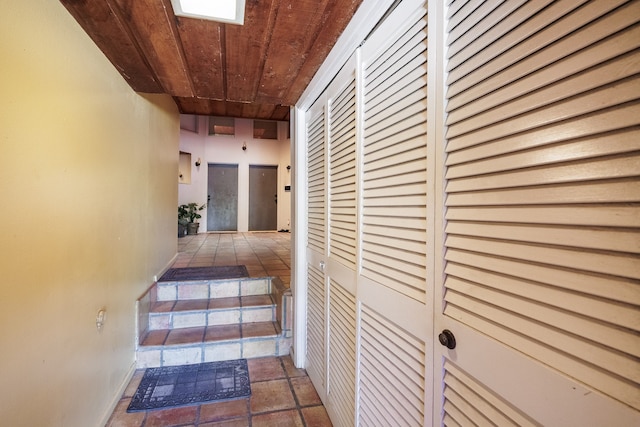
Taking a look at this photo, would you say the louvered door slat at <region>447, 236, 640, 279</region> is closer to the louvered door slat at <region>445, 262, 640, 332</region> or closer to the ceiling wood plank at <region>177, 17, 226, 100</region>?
the louvered door slat at <region>445, 262, 640, 332</region>

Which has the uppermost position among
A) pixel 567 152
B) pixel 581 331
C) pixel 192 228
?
pixel 567 152

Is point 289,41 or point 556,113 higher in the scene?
point 289,41

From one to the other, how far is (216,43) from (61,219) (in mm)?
918

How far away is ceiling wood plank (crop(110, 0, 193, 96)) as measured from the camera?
3.46 ft

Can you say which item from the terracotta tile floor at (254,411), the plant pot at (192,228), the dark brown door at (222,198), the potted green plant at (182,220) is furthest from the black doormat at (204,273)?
the dark brown door at (222,198)

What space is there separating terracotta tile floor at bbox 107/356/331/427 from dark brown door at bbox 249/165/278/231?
565 centimetres

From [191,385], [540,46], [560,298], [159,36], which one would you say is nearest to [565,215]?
[560,298]

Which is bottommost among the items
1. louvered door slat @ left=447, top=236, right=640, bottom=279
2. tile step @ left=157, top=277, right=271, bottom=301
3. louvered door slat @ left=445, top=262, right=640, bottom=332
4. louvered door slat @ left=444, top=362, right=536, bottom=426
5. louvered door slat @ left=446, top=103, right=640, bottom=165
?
tile step @ left=157, top=277, right=271, bottom=301

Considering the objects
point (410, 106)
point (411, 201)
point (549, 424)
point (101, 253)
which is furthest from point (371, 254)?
point (101, 253)

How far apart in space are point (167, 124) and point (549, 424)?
3.40 metres

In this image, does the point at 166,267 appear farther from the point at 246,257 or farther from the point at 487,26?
the point at 487,26

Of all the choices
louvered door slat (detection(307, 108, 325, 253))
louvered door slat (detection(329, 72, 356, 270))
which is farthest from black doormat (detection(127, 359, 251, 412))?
louvered door slat (detection(329, 72, 356, 270))

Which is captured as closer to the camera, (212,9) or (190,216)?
(212,9)

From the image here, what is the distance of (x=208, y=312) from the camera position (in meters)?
2.49
